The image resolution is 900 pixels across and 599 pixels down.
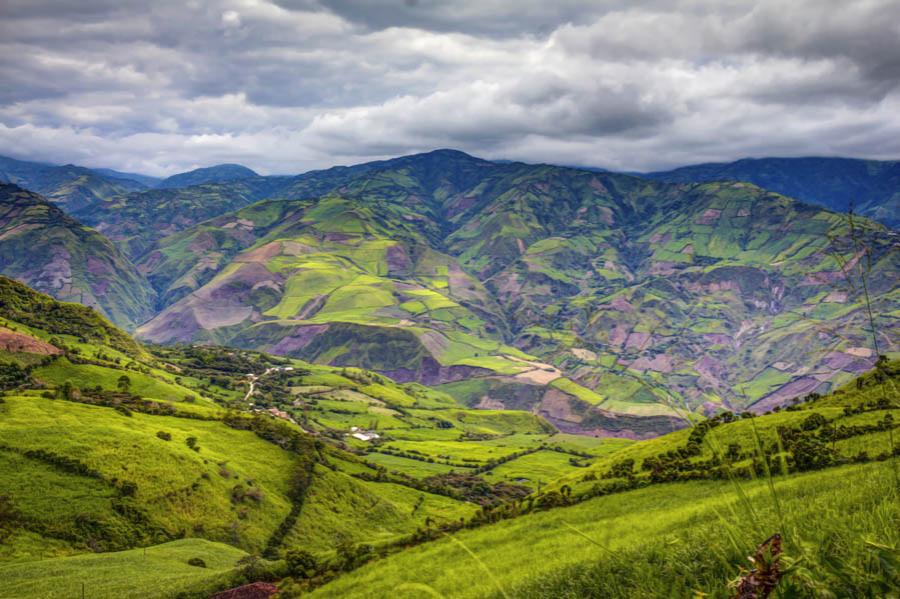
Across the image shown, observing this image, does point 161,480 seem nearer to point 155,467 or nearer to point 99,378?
point 155,467

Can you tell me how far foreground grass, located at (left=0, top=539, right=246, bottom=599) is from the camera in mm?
Answer: 57312

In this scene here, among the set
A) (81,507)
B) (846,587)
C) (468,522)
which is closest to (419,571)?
(468,522)

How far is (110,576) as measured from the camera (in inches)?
2493

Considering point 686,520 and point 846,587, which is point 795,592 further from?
point 686,520

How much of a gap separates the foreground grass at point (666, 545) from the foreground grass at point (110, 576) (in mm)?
24194

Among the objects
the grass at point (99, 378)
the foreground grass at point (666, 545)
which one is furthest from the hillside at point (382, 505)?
the grass at point (99, 378)

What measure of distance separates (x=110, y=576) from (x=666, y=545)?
71.5m

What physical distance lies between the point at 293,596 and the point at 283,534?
7747cm

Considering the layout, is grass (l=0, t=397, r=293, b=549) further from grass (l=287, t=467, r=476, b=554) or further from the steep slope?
grass (l=287, t=467, r=476, b=554)

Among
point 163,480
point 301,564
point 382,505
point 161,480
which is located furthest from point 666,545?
point 382,505

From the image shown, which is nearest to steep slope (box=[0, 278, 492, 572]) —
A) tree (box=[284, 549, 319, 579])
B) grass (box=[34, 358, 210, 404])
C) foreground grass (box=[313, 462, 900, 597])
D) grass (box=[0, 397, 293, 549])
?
grass (box=[0, 397, 293, 549])

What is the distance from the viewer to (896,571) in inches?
147

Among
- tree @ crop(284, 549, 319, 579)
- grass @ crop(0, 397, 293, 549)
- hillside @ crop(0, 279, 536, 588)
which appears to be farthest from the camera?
grass @ crop(0, 397, 293, 549)

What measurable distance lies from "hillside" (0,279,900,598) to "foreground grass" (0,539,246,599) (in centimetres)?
40
